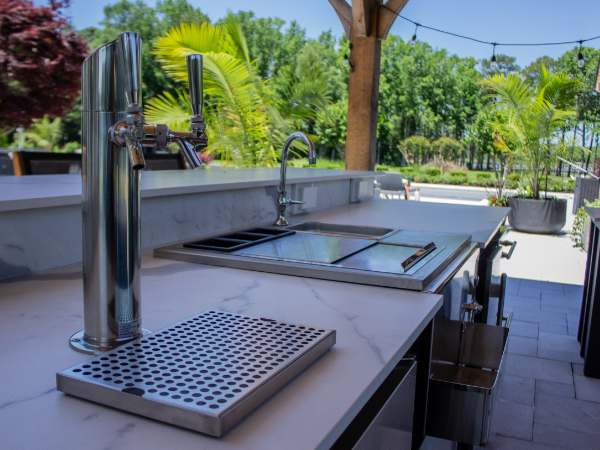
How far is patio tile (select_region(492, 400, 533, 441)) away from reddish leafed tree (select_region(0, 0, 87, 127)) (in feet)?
31.9

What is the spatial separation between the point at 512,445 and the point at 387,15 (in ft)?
10.8

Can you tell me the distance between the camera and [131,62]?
0.57 meters

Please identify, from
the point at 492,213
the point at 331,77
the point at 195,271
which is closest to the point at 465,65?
the point at 331,77

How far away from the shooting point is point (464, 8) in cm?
2444

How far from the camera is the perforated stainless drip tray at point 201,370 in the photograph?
1.67ft

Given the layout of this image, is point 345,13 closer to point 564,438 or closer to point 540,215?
point 564,438

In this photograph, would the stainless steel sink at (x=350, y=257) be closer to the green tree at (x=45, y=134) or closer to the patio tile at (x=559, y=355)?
the patio tile at (x=559, y=355)

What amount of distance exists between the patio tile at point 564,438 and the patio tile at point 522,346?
82 cm

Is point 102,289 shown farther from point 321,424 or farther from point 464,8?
point 464,8

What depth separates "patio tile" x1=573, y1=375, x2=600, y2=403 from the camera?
235cm

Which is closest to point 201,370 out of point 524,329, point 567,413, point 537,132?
point 567,413

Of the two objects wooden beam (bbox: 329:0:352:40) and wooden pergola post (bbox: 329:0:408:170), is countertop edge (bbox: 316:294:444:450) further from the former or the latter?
wooden beam (bbox: 329:0:352:40)

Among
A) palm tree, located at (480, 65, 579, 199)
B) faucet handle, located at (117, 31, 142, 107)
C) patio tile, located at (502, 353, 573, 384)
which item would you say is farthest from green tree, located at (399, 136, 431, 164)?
faucet handle, located at (117, 31, 142, 107)

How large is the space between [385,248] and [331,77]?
70.4ft
